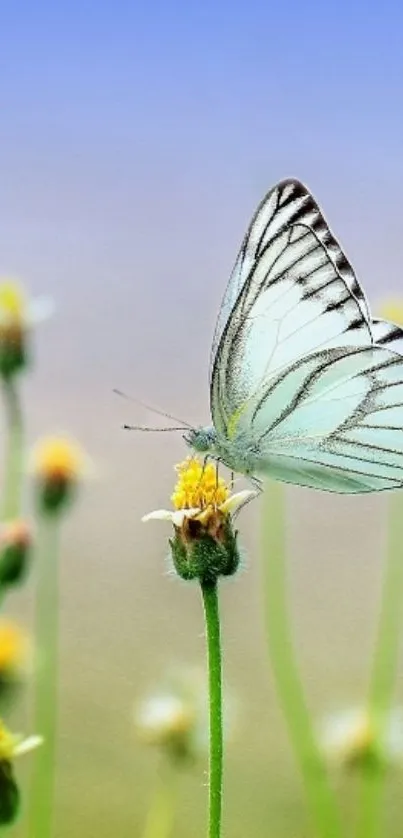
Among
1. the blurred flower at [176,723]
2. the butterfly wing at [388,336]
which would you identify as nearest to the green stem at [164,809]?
the blurred flower at [176,723]

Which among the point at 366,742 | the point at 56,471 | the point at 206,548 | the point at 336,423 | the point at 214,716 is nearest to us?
the point at 214,716

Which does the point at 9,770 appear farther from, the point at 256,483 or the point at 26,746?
the point at 256,483

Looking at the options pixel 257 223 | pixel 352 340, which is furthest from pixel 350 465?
pixel 257 223

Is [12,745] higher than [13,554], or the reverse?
[13,554]

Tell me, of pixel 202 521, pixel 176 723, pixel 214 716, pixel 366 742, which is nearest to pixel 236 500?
pixel 202 521

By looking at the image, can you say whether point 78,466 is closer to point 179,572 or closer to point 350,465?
point 350,465

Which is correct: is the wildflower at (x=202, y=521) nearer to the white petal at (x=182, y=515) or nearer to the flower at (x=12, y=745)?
the white petal at (x=182, y=515)
